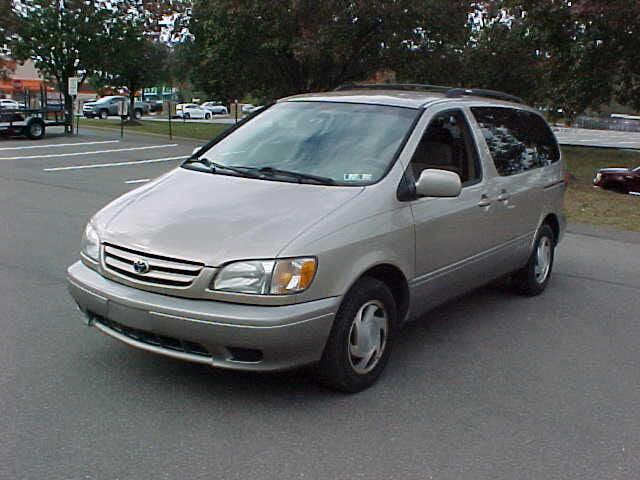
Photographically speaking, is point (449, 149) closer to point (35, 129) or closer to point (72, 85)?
point (35, 129)

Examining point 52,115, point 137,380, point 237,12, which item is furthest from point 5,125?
point 137,380

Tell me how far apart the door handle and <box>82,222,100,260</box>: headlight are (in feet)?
8.74

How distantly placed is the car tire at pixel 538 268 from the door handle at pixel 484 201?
1.15 m

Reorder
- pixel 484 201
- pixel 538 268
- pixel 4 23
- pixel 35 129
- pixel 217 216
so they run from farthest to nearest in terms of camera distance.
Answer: pixel 4 23 → pixel 35 129 → pixel 538 268 → pixel 484 201 → pixel 217 216

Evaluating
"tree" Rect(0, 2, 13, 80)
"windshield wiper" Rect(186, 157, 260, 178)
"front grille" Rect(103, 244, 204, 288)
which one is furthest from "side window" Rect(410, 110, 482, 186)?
"tree" Rect(0, 2, 13, 80)

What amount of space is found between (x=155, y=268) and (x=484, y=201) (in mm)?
2585

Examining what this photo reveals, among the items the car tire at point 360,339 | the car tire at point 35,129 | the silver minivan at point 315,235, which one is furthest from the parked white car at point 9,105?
the car tire at point 360,339

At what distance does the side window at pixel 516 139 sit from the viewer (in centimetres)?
574

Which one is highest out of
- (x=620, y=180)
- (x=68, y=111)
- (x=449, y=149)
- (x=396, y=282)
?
(x=68, y=111)

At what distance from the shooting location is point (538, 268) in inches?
259

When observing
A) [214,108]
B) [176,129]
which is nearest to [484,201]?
[176,129]

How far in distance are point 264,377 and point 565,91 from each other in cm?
1801

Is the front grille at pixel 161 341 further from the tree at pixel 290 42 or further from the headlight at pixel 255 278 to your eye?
the tree at pixel 290 42

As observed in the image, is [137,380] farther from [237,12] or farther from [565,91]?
[237,12]
